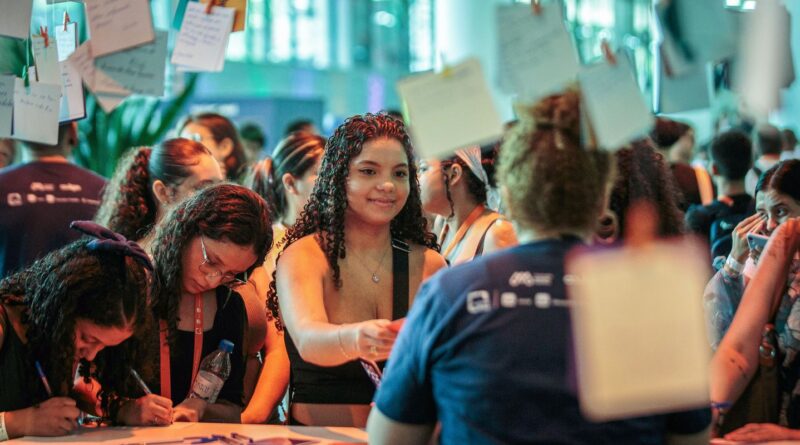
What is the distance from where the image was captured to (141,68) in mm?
3268

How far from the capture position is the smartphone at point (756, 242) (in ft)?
8.86

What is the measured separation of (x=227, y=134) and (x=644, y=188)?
2.90 meters

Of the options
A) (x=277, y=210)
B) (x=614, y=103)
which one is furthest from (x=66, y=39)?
(x=614, y=103)

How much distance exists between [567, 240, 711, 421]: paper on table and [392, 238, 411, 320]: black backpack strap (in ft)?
3.24

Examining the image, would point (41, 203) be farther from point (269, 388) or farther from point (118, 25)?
point (269, 388)

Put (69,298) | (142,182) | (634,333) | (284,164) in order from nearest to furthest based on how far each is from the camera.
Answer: (634,333) < (69,298) < (142,182) < (284,164)

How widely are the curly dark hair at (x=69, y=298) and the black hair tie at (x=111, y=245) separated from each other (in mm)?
13

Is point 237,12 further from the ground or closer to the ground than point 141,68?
further from the ground

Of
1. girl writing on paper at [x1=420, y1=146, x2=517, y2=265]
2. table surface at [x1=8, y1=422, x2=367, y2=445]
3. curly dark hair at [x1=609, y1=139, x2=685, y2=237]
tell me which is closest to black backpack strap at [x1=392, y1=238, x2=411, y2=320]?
table surface at [x1=8, y1=422, x2=367, y2=445]

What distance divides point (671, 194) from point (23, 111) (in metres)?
1.95

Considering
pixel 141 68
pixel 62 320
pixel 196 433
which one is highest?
pixel 141 68

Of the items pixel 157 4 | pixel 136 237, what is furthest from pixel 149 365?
pixel 157 4

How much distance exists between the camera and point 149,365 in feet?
8.38

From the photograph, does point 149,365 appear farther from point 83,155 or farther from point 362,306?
point 83,155
